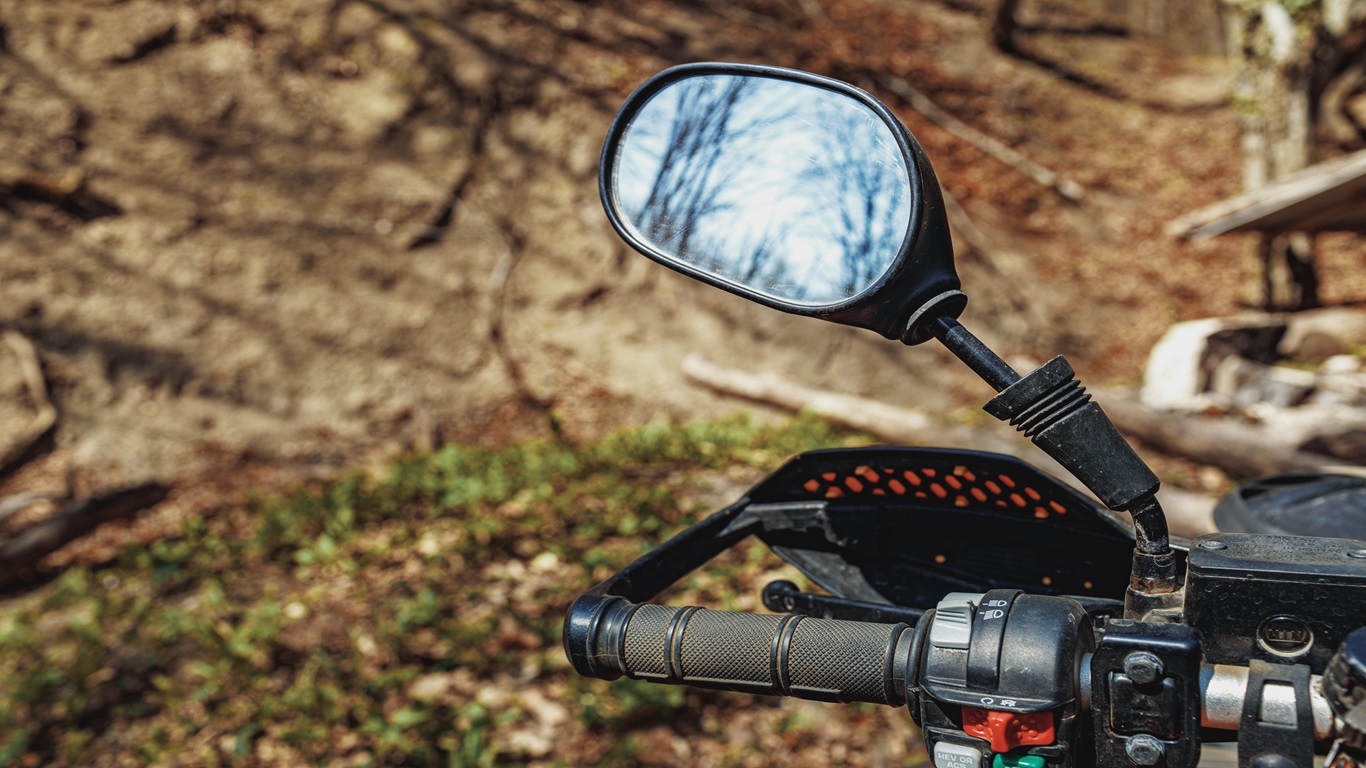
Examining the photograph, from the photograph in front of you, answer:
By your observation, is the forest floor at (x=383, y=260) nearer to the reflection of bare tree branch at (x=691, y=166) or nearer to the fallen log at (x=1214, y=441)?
the fallen log at (x=1214, y=441)

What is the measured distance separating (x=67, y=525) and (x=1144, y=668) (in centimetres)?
699

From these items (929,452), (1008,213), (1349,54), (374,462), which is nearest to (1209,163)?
(1349,54)

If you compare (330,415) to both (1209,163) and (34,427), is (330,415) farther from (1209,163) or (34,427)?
(1209,163)

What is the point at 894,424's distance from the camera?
734 centimetres

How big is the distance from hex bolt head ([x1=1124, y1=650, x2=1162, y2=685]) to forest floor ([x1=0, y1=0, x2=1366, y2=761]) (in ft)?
21.4

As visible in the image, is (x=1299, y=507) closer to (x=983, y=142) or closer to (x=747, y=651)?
(x=747, y=651)

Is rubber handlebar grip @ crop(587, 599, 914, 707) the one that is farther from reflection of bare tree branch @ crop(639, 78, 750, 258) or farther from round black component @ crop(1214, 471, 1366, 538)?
round black component @ crop(1214, 471, 1366, 538)

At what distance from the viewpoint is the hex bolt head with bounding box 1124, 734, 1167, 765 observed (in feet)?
2.90

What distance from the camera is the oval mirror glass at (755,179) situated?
1.28 m

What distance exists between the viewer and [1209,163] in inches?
483

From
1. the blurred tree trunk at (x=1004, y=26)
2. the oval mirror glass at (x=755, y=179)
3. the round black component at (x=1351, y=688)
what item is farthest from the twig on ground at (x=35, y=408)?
the blurred tree trunk at (x=1004, y=26)

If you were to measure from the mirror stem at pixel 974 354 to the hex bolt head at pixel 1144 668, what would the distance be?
0.31 m

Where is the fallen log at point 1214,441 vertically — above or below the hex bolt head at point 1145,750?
below

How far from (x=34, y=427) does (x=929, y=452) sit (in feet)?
26.3
